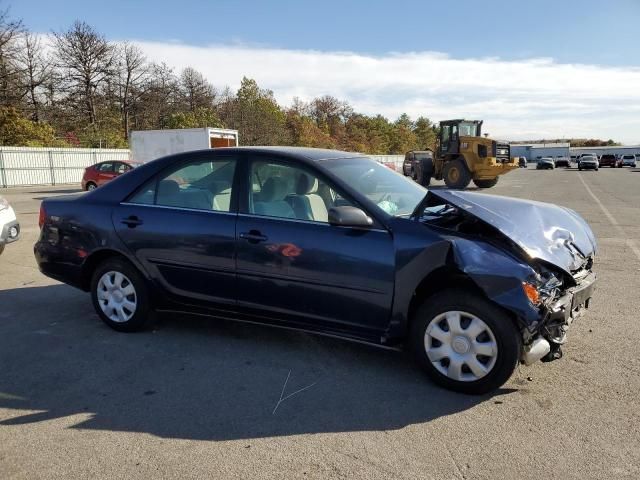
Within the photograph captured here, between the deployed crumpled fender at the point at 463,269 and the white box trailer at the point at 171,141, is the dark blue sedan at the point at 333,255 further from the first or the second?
the white box trailer at the point at 171,141

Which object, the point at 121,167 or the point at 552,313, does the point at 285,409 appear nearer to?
the point at 552,313

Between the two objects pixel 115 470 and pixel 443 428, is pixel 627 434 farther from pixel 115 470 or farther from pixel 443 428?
pixel 115 470

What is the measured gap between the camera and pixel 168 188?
4.36 metres

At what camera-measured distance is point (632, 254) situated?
25.3 ft

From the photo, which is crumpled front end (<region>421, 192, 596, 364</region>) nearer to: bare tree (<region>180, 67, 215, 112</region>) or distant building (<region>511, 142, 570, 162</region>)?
bare tree (<region>180, 67, 215, 112</region>)

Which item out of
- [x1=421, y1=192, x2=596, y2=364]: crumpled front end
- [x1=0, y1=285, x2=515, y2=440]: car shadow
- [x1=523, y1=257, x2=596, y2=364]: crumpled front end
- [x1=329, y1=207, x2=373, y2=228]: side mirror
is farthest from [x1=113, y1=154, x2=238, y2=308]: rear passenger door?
[x1=523, y1=257, x2=596, y2=364]: crumpled front end

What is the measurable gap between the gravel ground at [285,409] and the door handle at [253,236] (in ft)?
3.00

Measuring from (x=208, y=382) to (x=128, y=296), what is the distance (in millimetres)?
1348

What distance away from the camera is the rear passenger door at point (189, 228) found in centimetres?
400

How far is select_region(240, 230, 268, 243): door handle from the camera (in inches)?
150

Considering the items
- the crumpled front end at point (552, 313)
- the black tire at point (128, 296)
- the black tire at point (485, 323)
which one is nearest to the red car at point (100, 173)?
the black tire at point (128, 296)

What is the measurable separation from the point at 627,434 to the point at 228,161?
130 inches

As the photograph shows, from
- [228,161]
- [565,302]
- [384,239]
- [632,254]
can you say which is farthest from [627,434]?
[632,254]

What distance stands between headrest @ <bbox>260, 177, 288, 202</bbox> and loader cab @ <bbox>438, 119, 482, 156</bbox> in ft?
67.7
